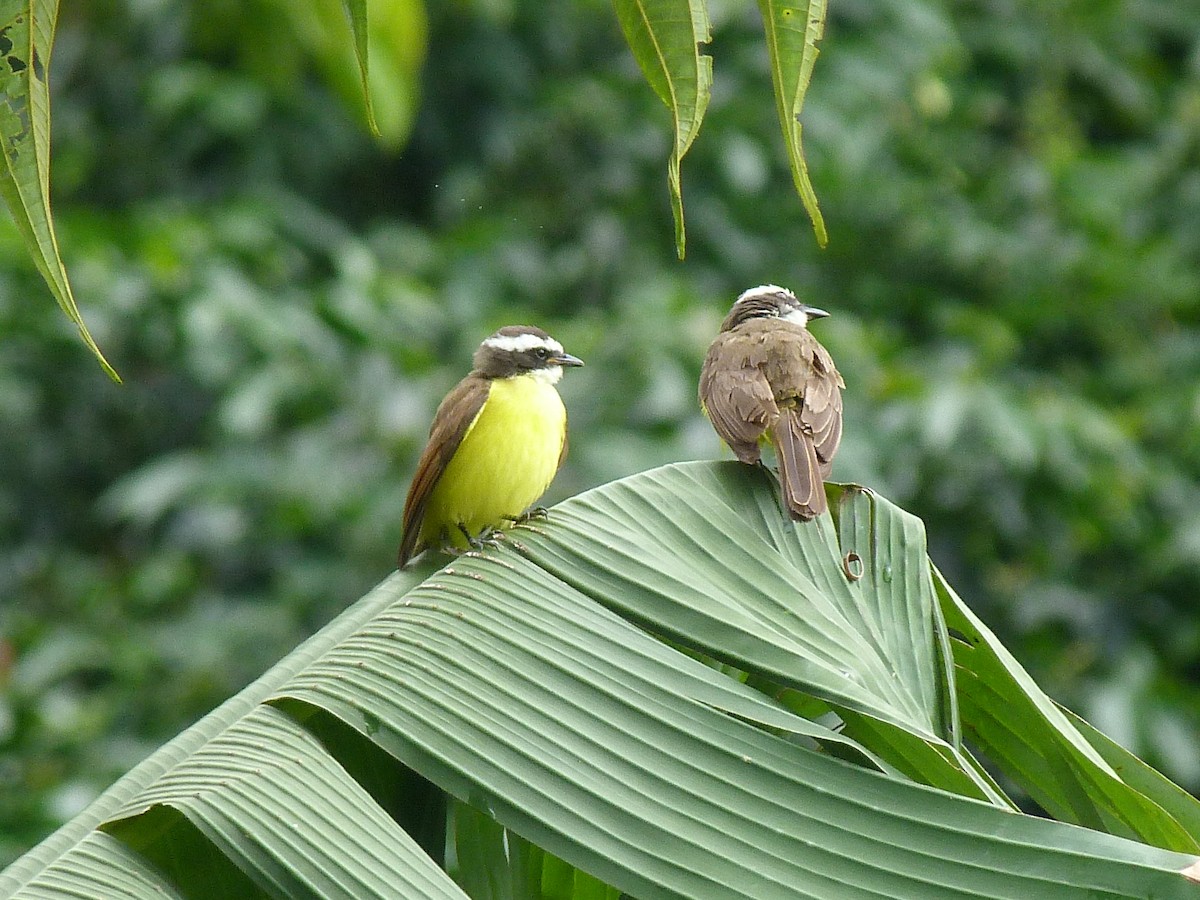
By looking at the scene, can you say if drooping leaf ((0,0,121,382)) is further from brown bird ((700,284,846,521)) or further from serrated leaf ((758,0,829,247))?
brown bird ((700,284,846,521))

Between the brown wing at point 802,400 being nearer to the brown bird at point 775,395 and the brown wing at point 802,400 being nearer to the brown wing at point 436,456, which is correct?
the brown bird at point 775,395

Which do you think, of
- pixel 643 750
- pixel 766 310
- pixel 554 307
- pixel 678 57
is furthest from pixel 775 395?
pixel 554 307

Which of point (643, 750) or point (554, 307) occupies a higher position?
point (554, 307)

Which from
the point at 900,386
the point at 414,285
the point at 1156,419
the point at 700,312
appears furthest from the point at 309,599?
the point at 1156,419

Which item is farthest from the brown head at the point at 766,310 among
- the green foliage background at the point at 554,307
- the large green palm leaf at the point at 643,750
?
the large green palm leaf at the point at 643,750

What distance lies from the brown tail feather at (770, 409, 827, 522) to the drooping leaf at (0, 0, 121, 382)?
143 centimetres

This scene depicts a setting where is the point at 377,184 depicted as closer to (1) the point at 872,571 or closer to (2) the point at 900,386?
(2) the point at 900,386

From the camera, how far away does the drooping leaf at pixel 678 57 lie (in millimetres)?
1712

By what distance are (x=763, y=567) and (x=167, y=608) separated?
581 cm

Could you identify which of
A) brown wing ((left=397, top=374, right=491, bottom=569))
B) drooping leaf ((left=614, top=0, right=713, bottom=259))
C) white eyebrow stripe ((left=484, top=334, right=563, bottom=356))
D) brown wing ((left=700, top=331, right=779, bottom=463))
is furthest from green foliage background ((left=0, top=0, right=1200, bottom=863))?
drooping leaf ((left=614, top=0, right=713, bottom=259))

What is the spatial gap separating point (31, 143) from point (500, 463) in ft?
8.81

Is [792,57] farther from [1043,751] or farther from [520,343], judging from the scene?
[520,343]

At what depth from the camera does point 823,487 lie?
2.94 m

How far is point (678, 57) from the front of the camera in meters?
1.73
